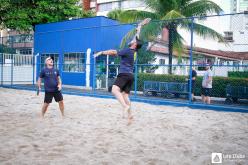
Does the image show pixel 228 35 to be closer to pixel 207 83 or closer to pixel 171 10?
pixel 171 10

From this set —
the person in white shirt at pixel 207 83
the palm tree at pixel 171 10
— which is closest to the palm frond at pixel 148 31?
the palm tree at pixel 171 10

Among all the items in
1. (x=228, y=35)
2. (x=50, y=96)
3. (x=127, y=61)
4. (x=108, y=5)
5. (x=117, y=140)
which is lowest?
(x=117, y=140)

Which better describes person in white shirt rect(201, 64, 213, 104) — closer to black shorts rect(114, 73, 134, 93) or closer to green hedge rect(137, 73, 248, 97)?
green hedge rect(137, 73, 248, 97)

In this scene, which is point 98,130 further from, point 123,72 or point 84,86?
point 84,86

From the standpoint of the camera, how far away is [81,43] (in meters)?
21.6

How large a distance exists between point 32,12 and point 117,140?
64.7ft

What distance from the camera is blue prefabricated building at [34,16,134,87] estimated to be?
2052 centimetres

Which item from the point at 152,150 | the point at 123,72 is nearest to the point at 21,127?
the point at 123,72

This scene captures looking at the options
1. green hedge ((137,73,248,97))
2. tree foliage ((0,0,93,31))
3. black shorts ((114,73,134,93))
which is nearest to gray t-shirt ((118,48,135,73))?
black shorts ((114,73,134,93))

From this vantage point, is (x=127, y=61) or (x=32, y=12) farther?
(x=32, y=12)

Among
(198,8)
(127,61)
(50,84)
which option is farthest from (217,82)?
(50,84)

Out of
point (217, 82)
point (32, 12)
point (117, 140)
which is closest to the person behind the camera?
point (117, 140)

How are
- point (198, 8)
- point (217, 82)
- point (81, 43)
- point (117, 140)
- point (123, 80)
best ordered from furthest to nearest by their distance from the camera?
point (81, 43)
point (198, 8)
point (217, 82)
point (123, 80)
point (117, 140)

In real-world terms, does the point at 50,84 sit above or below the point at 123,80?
below
